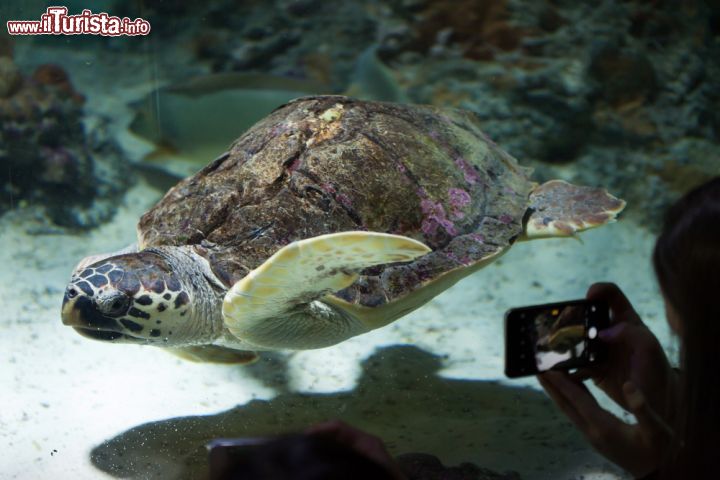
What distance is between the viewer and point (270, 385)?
2.25m

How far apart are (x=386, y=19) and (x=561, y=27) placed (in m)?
1.77

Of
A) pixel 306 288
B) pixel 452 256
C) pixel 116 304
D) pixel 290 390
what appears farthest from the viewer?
pixel 290 390

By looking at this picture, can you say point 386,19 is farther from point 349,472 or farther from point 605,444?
point 349,472

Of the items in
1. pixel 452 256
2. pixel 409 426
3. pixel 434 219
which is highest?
pixel 434 219

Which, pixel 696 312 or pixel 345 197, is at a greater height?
pixel 696 312

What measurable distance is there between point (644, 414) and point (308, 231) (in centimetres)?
125

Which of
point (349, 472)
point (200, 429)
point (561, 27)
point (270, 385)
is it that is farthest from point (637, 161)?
point (349, 472)

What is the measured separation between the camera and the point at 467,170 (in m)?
2.41

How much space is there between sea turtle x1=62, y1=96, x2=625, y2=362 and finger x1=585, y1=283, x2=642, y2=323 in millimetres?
496

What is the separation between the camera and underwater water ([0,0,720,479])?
182 centimetres

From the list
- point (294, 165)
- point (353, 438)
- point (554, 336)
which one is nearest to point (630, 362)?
point (554, 336)

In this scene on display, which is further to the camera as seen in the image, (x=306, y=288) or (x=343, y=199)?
(x=343, y=199)

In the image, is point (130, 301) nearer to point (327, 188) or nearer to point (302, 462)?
point (327, 188)

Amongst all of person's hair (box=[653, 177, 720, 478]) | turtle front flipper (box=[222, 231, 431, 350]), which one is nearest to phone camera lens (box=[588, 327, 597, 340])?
person's hair (box=[653, 177, 720, 478])
